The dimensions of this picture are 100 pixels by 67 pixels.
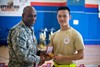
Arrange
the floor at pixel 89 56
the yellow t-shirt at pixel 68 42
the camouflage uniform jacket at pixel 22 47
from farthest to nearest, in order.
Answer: the floor at pixel 89 56 → the yellow t-shirt at pixel 68 42 → the camouflage uniform jacket at pixel 22 47

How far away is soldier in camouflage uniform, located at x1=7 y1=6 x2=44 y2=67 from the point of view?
6.18 feet

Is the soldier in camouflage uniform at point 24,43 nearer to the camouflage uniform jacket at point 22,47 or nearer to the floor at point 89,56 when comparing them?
the camouflage uniform jacket at point 22,47

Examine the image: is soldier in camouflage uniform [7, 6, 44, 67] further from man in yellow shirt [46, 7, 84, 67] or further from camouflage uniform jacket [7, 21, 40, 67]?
man in yellow shirt [46, 7, 84, 67]

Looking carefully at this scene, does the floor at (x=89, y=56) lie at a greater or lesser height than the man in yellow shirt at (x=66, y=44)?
lesser

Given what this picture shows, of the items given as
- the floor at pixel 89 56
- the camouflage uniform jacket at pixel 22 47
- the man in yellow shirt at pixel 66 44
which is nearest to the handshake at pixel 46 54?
the man in yellow shirt at pixel 66 44

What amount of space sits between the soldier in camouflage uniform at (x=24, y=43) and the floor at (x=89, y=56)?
327cm

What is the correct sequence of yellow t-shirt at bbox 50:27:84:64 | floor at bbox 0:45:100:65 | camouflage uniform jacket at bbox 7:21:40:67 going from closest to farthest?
camouflage uniform jacket at bbox 7:21:40:67
yellow t-shirt at bbox 50:27:84:64
floor at bbox 0:45:100:65

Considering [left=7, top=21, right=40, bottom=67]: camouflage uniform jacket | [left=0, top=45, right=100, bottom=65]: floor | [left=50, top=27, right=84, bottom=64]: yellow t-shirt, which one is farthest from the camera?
[left=0, top=45, right=100, bottom=65]: floor

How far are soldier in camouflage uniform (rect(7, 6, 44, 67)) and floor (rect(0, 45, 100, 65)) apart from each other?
327 cm

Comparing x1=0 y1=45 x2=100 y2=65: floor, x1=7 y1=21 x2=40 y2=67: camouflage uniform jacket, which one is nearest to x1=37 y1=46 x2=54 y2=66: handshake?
x1=7 y1=21 x2=40 y2=67: camouflage uniform jacket

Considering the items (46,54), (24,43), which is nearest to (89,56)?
(46,54)

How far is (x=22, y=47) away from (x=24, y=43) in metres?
0.05

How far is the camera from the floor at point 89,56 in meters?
5.51

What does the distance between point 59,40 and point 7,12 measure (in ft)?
16.6
